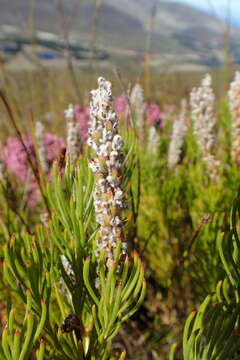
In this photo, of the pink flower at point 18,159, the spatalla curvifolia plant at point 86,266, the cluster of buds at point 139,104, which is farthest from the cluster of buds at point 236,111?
the pink flower at point 18,159

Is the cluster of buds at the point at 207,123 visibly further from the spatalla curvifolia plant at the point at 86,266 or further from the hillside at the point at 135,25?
the hillside at the point at 135,25

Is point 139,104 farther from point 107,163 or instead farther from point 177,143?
point 107,163

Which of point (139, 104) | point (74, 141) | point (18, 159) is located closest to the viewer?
point (74, 141)

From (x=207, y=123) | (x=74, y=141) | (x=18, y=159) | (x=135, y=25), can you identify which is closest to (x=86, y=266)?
(x=74, y=141)

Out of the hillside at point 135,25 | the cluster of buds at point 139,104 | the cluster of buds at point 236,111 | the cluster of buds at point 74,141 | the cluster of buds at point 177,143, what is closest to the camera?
the cluster of buds at point 74,141

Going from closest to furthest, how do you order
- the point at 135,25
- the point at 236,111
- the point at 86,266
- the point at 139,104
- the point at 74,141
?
the point at 86,266 → the point at 74,141 → the point at 236,111 → the point at 139,104 → the point at 135,25

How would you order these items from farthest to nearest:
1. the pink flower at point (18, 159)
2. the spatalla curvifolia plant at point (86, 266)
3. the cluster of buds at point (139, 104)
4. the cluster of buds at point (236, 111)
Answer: the pink flower at point (18, 159) < the cluster of buds at point (139, 104) < the cluster of buds at point (236, 111) < the spatalla curvifolia plant at point (86, 266)

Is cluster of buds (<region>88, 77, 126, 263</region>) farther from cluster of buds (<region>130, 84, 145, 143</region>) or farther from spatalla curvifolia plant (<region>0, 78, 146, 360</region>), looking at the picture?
cluster of buds (<region>130, 84, 145, 143</region>)
